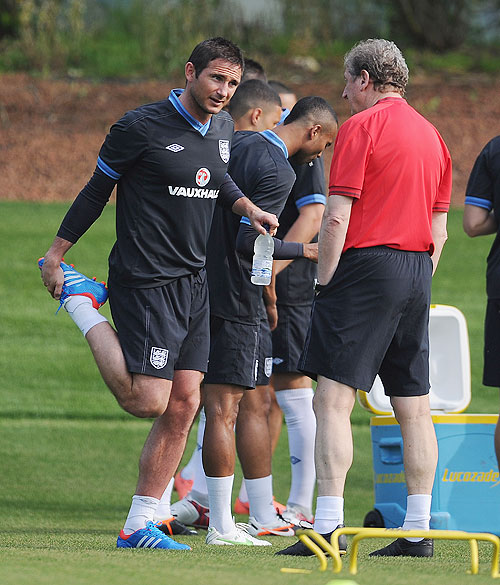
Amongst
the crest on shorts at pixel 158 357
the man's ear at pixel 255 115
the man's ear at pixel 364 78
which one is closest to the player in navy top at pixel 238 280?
the man's ear at pixel 255 115

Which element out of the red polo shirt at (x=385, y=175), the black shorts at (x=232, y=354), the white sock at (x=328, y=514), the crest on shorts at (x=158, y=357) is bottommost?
the white sock at (x=328, y=514)

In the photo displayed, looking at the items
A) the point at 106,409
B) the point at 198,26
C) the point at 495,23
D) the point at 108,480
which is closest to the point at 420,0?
the point at 495,23

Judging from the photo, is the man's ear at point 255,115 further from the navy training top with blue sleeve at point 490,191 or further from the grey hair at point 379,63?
the grey hair at point 379,63

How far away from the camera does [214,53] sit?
4684mm

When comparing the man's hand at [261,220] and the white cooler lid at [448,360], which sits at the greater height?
the man's hand at [261,220]

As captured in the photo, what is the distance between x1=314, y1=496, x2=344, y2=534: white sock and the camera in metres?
4.29

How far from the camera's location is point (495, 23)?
21672mm

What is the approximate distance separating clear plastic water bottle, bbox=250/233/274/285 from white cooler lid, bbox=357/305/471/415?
5.69 ft

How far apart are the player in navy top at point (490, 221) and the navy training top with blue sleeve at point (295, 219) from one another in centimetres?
117

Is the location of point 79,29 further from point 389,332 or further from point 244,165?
point 389,332

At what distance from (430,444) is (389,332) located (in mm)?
492

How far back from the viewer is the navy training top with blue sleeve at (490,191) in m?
5.10

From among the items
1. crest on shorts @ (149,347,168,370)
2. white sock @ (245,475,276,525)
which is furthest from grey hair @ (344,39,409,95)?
white sock @ (245,475,276,525)

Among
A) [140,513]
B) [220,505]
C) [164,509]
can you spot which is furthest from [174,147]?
[164,509]
